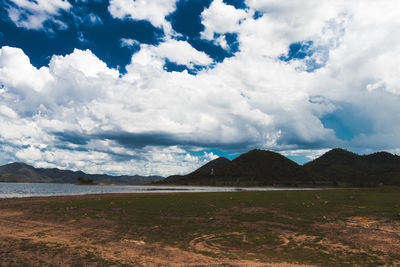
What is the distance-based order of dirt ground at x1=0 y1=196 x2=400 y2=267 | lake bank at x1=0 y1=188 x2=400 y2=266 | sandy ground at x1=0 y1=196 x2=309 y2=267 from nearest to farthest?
1. sandy ground at x1=0 y1=196 x2=309 y2=267
2. dirt ground at x1=0 y1=196 x2=400 y2=267
3. lake bank at x1=0 y1=188 x2=400 y2=266

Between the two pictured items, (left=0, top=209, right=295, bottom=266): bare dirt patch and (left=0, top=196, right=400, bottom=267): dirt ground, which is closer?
(left=0, top=209, right=295, bottom=266): bare dirt patch

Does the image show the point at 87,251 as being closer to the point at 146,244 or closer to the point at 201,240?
the point at 146,244

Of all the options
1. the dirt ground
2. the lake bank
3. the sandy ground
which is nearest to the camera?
the sandy ground

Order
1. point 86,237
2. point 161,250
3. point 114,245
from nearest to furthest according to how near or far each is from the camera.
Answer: point 161,250, point 114,245, point 86,237

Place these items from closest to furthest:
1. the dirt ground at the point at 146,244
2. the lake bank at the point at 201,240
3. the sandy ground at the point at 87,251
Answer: the sandy ground at the point at 87,251 < the dirt ground at the point at 146,244 < the lake bank at the point at 201,240

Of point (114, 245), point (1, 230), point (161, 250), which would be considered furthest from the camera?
point (1, 230)

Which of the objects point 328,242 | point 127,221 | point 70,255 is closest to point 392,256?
point 328,242

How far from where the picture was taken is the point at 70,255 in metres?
14.9

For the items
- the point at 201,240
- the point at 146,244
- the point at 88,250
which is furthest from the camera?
the point at 201,240

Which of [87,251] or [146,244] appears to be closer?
[87,251]

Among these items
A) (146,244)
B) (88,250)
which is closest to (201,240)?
(146,244)

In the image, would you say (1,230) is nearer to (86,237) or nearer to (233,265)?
(86,237)

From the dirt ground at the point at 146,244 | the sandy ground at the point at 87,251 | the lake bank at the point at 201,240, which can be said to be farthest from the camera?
the lake bank at the point at 201,240

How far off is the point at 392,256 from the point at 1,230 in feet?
91.0
